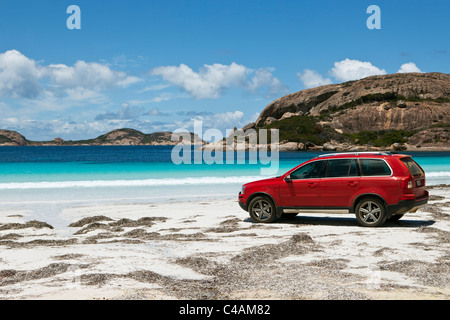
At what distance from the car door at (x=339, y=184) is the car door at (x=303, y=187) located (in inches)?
6.8

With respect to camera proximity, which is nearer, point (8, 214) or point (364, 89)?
point (8, 214)

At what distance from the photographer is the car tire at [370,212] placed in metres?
11.1

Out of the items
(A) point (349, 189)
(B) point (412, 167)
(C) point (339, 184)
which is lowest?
(A) point (349, 189)

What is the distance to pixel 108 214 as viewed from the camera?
49.1 feet

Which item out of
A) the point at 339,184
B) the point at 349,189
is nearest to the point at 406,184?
the point at 349,189

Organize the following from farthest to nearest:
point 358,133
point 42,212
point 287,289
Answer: point 358,133, point 42,212, point 287,289

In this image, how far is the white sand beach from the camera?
5.77m

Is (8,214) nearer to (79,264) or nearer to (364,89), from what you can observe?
(79,264)

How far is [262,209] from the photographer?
1248 cm

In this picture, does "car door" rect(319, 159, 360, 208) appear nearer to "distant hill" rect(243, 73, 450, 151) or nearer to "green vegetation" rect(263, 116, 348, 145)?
"distant hill" rect(243, 73, 450, 151)

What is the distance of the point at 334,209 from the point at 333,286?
5.94 metres

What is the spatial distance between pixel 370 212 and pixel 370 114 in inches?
5776

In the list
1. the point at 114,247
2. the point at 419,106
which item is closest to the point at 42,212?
the point at 114,247

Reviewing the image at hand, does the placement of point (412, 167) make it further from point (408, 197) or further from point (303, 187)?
point (303, 187)
